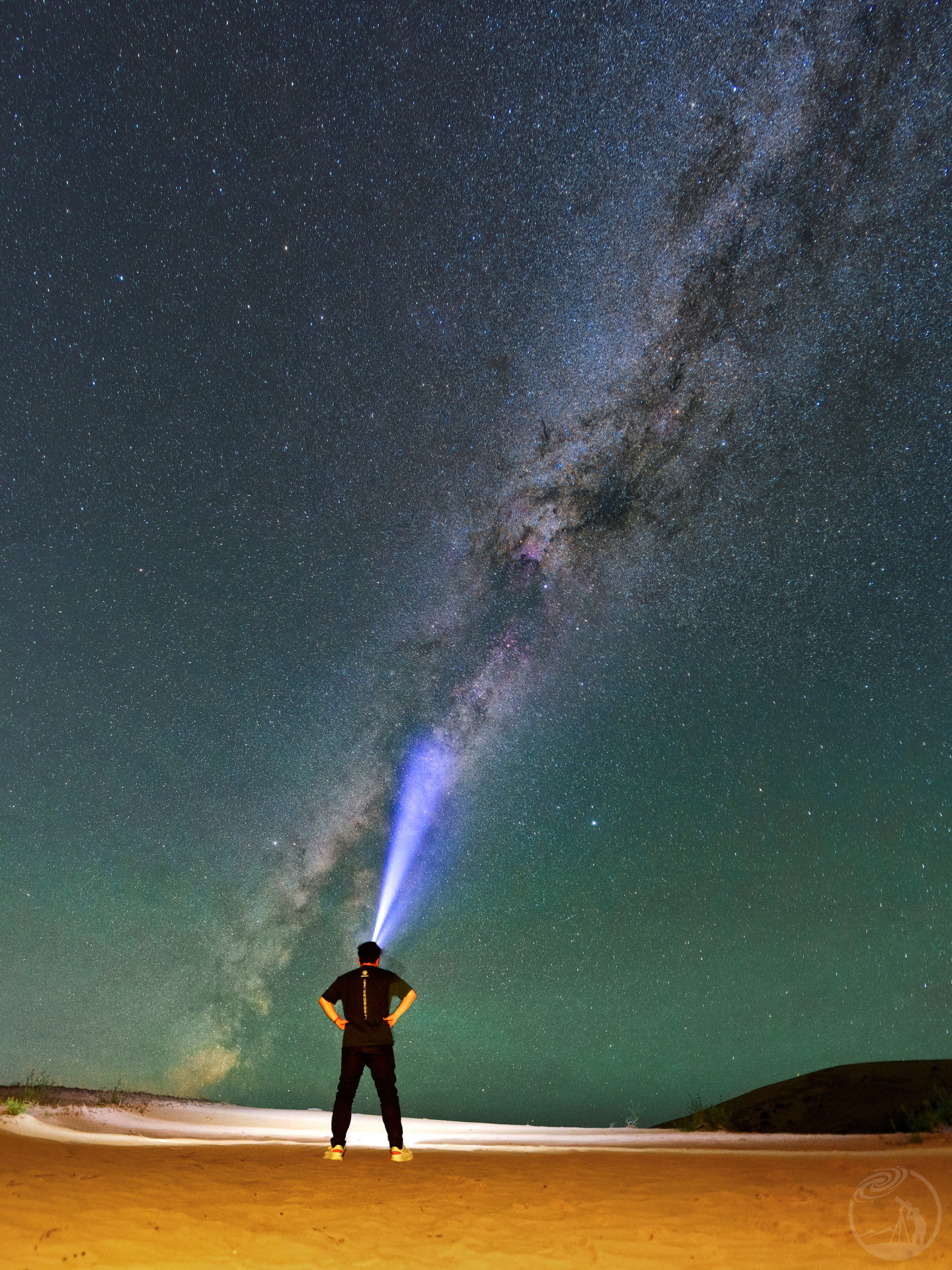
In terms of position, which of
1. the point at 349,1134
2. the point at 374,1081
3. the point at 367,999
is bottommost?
the point at 349,1134

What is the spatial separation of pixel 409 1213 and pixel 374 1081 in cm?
207

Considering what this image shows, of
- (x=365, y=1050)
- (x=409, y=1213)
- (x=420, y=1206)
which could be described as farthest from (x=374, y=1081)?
(x=409, y=1213)

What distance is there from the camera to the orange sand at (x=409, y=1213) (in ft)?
14.9

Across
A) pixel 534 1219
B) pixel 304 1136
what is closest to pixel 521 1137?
pixel 304 1136

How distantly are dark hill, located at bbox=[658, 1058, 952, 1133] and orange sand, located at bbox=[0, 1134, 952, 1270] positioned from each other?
447 inches

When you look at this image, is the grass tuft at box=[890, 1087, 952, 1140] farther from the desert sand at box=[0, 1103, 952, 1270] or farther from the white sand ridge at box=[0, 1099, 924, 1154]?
the desert sand at box=[0, 1103, 952, 1270]

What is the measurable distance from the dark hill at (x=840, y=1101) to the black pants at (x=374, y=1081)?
11580 millimetres

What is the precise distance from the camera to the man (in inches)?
286

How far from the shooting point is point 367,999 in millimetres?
7387

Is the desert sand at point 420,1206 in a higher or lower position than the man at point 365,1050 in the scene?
lower

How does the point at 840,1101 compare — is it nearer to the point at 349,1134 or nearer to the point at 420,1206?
the point at 349,1134

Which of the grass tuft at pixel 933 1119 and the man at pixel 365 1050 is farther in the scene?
the grass tuft at pixel 933 1119

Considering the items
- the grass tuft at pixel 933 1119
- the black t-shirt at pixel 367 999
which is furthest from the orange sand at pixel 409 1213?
the grass tuft at pixel 933 1119

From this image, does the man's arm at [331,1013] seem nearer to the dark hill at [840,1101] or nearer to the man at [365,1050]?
the man at [365,1050]
